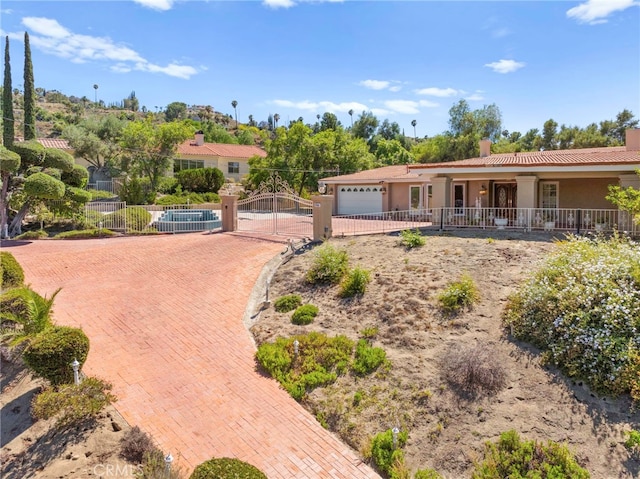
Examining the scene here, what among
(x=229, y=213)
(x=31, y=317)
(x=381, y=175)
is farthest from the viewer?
(x=381, y=175)

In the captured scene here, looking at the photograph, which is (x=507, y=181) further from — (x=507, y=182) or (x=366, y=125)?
(x=366, y=125)

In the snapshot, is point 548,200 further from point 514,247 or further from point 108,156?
point 108,156

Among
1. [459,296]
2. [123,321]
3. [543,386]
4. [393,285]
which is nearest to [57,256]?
[123,321]

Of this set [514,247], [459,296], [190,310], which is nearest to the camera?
[459,296]

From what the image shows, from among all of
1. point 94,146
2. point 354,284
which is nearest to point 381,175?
point 354,284

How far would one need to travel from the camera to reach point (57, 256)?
16422 millimetres

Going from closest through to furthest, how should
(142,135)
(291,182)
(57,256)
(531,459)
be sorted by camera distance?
(531,459) → (57,256) → (142,135) → (291,182)

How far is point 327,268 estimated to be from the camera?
44.0 feet

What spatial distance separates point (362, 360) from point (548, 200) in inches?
706

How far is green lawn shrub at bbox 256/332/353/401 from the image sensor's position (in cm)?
914

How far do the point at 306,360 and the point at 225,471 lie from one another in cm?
428

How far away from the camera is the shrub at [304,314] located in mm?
11391

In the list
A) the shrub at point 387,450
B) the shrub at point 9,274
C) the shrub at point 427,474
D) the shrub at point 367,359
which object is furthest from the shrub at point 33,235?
the shrub at point 427,474

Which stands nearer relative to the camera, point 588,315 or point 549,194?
point 588,315
